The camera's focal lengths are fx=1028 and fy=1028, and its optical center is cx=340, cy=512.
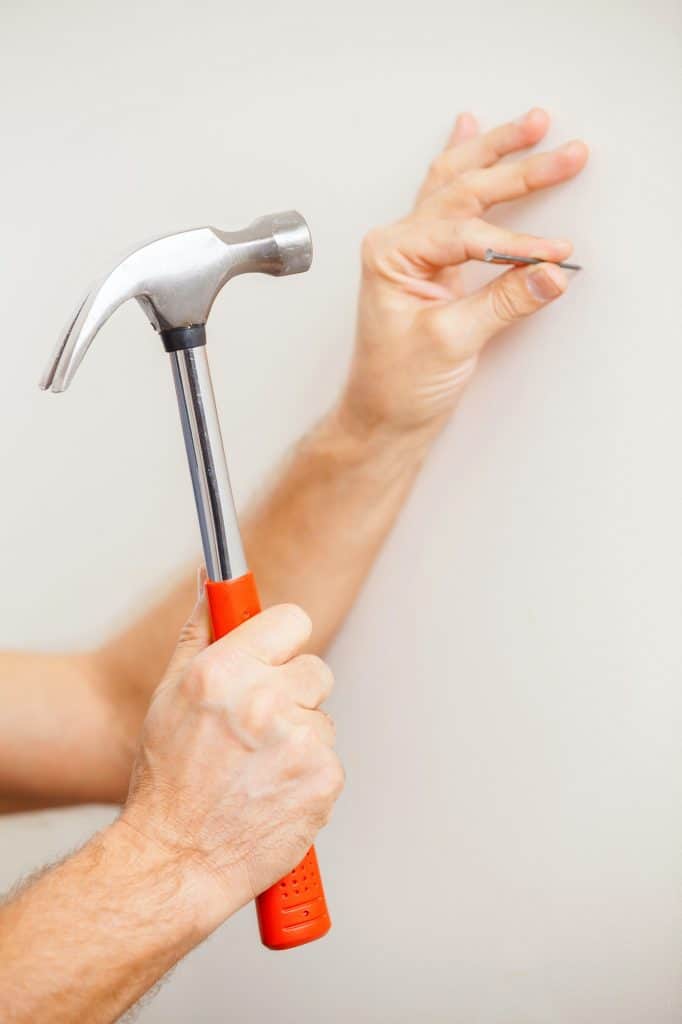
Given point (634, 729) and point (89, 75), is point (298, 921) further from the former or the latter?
point (89, 75)

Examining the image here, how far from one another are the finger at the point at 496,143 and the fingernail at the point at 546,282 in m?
0.10

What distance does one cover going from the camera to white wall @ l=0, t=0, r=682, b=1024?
76 centimetres

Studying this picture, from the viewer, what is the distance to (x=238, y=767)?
0.71m

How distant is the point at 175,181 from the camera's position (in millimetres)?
986

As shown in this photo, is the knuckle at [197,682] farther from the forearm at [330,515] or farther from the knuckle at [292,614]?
the forearm at [330,515]

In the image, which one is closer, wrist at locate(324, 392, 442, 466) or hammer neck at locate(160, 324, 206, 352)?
hammer neck at locate(160, 324, 206, 352)

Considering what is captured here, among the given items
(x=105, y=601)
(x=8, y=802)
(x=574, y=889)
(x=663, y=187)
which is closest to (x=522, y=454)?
(x=663, y=187)

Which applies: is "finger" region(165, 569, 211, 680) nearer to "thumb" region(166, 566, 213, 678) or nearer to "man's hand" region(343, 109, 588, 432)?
"thumb" region(166, 566, 213, 678)

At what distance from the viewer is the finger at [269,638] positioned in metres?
0.71

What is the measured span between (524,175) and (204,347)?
0.91 feet

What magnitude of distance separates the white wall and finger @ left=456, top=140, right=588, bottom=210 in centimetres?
2

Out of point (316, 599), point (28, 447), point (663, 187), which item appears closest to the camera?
point (663, 187)

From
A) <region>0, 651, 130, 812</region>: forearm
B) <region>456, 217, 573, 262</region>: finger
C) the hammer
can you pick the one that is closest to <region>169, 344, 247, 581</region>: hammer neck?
the hammer

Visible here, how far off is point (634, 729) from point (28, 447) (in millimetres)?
682
